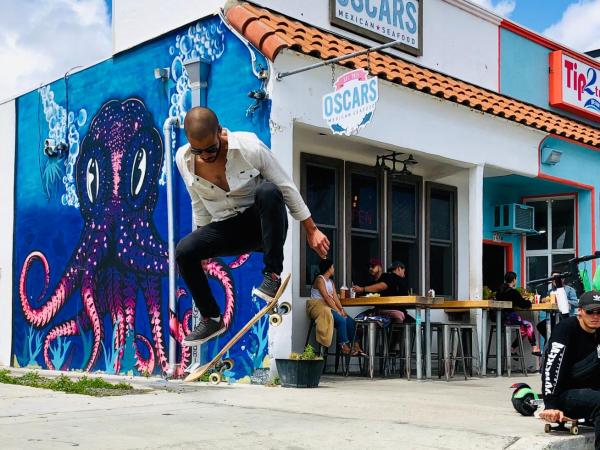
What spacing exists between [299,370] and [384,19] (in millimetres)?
6526

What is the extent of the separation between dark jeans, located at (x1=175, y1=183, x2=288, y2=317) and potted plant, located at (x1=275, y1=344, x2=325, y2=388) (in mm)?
3893

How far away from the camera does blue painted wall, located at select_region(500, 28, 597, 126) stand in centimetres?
1653

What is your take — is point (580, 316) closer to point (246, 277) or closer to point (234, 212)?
point (234, 212)

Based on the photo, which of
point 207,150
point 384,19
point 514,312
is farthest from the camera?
point 384,19

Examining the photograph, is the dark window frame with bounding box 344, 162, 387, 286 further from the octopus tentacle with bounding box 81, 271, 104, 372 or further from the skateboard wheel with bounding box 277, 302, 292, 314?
the skateboard wheel with bounding box 277, 302, 292, 314

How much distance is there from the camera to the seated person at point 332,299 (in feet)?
38.2

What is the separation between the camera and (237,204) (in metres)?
5.79

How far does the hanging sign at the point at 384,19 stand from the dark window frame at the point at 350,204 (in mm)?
2054

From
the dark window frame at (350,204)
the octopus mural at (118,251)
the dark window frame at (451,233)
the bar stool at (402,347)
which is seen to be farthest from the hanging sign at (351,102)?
the dark window frame at (451,233)

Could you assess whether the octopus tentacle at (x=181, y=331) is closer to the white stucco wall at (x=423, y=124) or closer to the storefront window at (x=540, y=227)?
the white stucco wall at (x=423, y=124)

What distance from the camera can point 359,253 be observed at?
44.0 feet

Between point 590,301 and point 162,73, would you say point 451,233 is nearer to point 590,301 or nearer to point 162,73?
point 162,73

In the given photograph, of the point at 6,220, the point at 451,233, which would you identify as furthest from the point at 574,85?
the point at 6,220

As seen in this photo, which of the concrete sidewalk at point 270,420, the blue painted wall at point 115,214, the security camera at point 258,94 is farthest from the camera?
the blue painted wall at point 115,214
